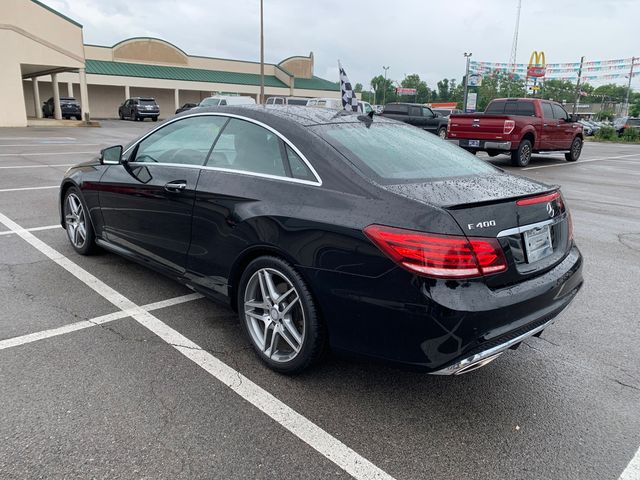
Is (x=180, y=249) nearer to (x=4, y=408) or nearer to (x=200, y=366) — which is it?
(x=200, y=366)

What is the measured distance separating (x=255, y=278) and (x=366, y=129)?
1.29 metres

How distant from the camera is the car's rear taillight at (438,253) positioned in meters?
2.40

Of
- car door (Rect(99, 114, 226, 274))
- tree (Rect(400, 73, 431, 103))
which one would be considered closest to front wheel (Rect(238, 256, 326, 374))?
car door (Rect(99, 114, 226, 274))

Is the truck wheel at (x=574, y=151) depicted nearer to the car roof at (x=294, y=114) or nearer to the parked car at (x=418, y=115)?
the parked car at (x=418, y=115)

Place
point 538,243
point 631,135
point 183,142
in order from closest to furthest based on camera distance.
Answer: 1. point 538,243
2. point 183,142
3. point 631,135

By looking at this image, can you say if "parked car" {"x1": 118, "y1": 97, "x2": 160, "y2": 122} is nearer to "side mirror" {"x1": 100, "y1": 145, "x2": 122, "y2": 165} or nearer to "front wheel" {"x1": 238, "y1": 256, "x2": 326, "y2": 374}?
"side mirror" {"x1": 100, "y1": 145, "x2": 122, "y2": 165}

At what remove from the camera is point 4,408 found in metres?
2.70

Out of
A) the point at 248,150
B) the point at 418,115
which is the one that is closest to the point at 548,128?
the point at 418,115

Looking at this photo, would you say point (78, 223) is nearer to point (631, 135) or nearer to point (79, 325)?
point (79, 325)

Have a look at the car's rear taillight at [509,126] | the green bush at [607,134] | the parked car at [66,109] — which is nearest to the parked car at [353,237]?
the car's rear taillight at [509,126]

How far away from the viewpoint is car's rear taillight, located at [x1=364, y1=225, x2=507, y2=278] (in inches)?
94.5

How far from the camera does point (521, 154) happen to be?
1388 cm

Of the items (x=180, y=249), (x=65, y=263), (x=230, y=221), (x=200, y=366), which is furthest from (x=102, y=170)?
(x=200, y=366)

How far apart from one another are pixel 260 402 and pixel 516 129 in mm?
12388
